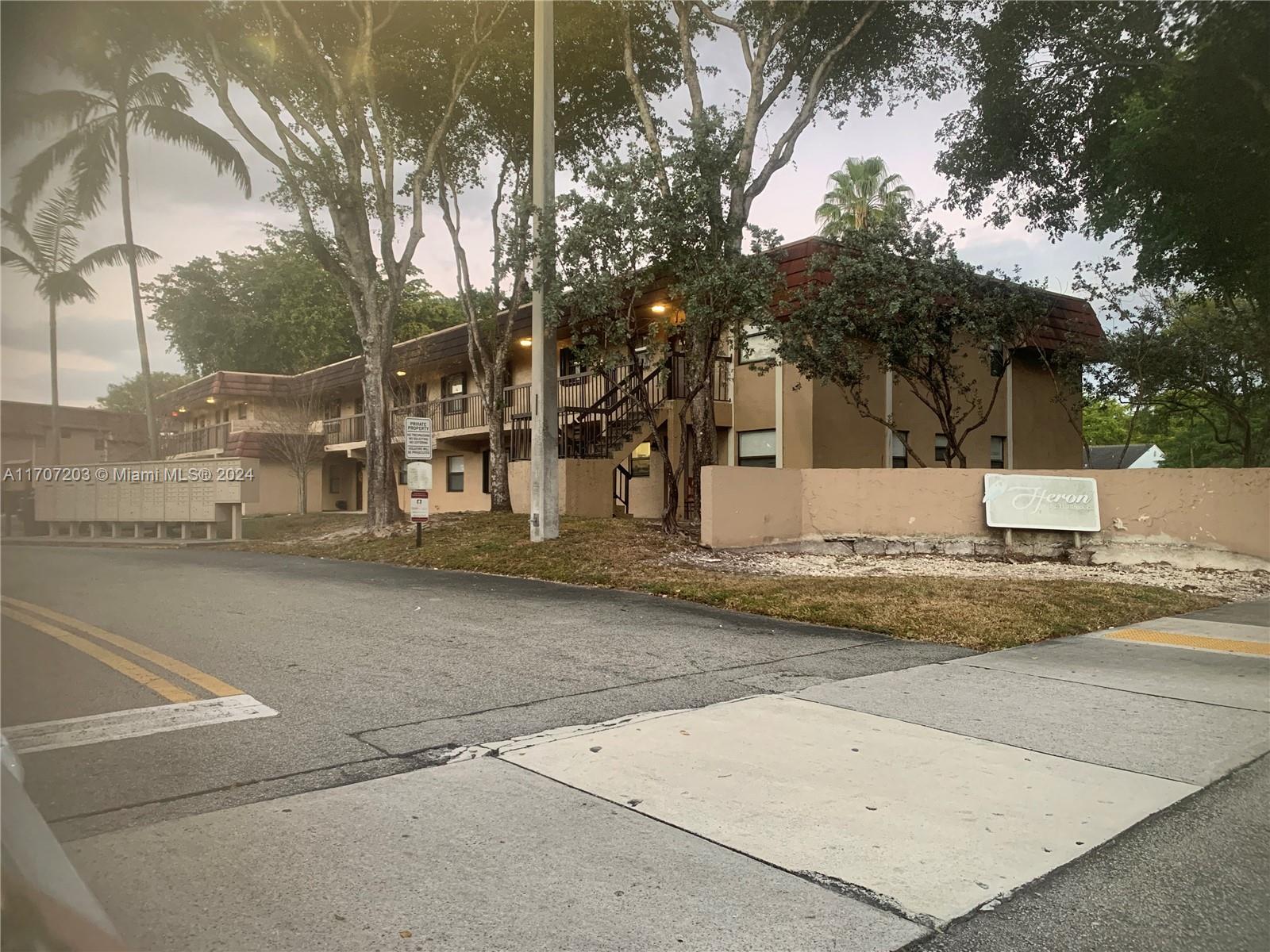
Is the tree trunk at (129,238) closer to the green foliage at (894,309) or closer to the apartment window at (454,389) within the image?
the green foliage at (894,309)

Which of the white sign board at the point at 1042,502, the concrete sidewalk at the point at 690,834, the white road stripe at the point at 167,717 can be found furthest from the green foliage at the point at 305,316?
the concrete sidewalk at the point at 690,834

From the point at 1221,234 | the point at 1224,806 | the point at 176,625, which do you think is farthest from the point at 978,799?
the point at 1221,234

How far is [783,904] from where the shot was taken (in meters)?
2.78

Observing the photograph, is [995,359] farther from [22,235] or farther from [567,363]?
[22,235]

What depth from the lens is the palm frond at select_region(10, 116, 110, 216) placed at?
1293 millimetres

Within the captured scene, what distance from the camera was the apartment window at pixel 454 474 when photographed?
1163 inches

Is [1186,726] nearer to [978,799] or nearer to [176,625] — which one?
[978,799]

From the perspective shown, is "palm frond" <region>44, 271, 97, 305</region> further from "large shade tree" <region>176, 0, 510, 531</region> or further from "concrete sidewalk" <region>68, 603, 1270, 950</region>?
"large shade tree" <region>176, 0, 510, 531</region>

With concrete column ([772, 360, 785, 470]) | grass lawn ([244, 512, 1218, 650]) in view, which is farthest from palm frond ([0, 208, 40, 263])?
concrete column ([772, 360, 785, 470])

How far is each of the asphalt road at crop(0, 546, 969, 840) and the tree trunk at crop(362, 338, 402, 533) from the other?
727 cm

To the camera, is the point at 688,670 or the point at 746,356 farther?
the point at 746,356

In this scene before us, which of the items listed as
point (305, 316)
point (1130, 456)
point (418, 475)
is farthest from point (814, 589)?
point (1130, 456)

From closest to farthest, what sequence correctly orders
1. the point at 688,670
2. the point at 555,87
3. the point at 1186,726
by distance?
1. the point at 1186,726
2. the point at 688,670
3. the point at 555,87

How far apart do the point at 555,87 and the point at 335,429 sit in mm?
19510
